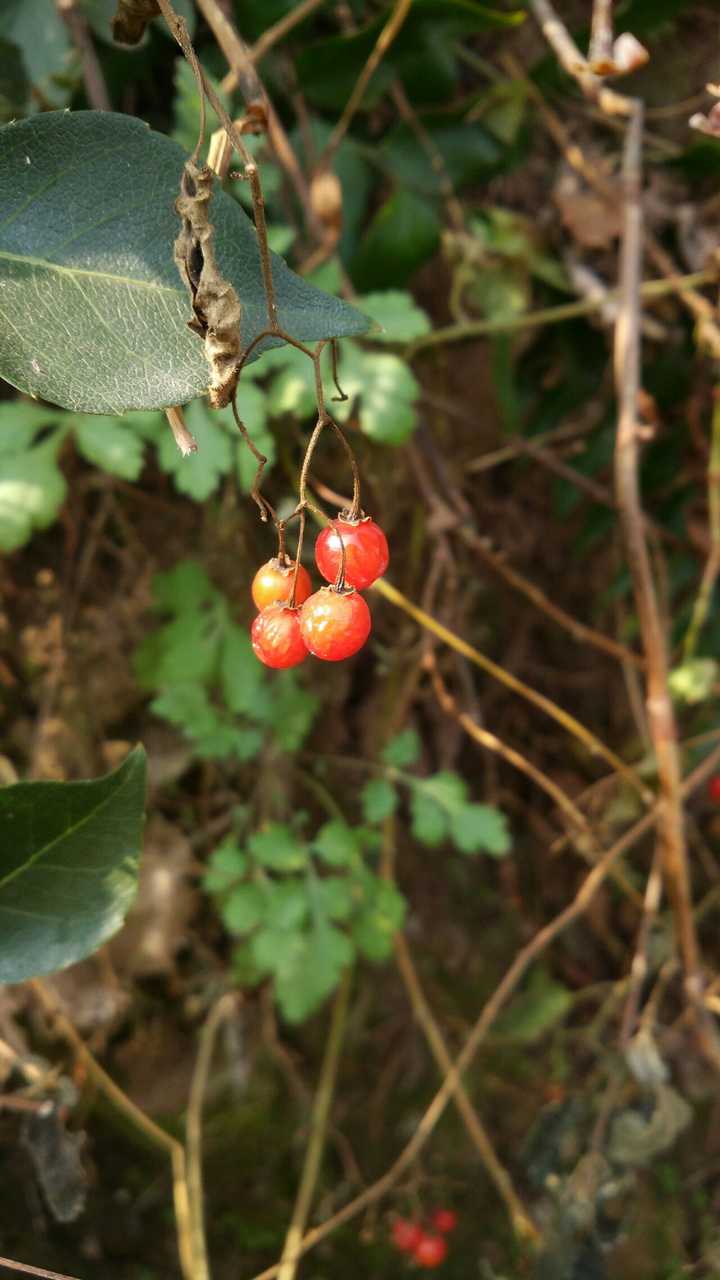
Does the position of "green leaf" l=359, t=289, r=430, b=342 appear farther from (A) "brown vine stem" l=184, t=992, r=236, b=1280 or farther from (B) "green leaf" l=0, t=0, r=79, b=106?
(A) "brown vine stem" l=184, t=992, r=236, b=1280

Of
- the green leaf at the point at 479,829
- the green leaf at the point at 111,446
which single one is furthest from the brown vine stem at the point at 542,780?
the green leaf at the point at 111,446

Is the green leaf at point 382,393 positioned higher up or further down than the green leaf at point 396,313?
further down

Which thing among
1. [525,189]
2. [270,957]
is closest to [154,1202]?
[270,957]

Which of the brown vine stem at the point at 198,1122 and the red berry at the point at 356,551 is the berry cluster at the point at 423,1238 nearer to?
the brown vine stem at the point at 198,1122

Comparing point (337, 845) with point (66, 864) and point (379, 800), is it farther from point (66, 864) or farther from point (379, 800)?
point (66, 864)

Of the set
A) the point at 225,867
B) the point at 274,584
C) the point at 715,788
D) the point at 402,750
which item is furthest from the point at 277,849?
the point at 274,584

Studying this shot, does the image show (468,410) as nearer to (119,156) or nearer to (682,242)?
(682,242)
